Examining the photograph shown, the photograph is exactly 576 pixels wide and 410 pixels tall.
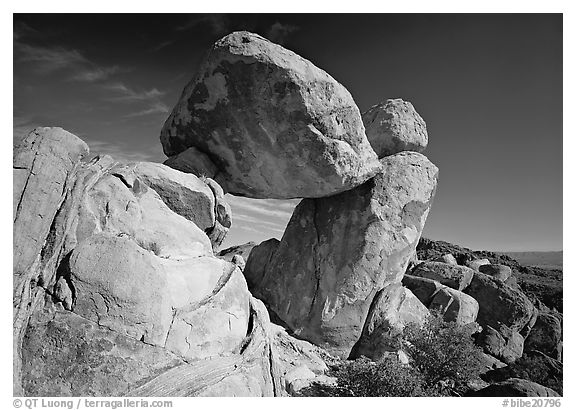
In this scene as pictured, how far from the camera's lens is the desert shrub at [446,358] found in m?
8.41

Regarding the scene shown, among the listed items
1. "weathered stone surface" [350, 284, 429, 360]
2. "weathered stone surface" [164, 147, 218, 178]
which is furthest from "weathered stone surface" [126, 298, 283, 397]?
"weathered stone surface" [350, 284, 429, 360]

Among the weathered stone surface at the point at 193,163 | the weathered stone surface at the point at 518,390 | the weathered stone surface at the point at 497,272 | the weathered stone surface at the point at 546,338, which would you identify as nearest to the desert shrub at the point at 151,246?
the weathered stone surface at the point at 193,163

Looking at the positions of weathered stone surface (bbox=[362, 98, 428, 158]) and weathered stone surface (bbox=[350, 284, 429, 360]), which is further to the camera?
weathered stone surface (bbox=[362, 98, 428, 158])

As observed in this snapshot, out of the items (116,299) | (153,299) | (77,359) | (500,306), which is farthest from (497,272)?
(77,359)

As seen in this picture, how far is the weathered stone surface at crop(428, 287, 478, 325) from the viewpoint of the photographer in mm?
12680

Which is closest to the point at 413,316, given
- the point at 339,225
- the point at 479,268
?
the point at 339,225

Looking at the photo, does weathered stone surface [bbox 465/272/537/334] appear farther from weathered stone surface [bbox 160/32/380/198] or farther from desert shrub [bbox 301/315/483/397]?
weathered stone surface [bbox 160/32/380/198]

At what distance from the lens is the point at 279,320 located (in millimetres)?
11023

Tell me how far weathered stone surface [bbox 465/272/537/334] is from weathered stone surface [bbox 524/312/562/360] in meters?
0.31

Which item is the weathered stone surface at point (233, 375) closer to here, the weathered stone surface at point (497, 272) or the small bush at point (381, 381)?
the small bush at point (381, 381)

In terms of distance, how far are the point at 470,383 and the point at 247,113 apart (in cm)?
808

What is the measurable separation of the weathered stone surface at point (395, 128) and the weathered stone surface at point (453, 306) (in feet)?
15.6

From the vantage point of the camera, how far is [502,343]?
13.2 m

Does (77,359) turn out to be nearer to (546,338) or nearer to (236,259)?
(236,259)
